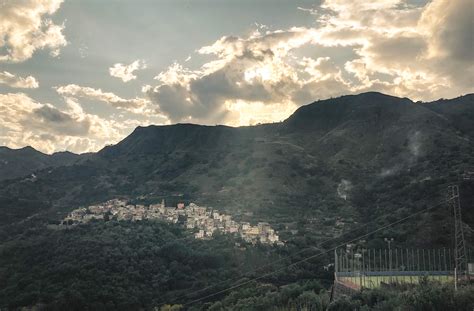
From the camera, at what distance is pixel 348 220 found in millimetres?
90250

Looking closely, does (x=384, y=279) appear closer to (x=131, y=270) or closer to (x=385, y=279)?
(x=385, y=279)

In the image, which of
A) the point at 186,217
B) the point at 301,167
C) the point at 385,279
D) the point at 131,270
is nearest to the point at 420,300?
the point at 385,279

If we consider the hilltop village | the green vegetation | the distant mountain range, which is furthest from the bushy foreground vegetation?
the distant mountain range

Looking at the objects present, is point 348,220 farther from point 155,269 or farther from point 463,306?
point 463,306

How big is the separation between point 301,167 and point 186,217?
1379 inches

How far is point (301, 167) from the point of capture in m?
121

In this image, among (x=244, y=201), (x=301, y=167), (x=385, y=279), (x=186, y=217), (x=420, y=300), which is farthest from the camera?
(x=301, y=167)

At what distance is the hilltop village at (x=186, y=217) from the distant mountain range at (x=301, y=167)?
6.67 meters

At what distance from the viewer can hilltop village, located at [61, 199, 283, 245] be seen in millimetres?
83812

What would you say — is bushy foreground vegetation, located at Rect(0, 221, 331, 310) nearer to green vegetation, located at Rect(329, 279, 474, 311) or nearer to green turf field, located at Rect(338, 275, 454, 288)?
green turf field, located at Rect(338, 275, 454, 288)

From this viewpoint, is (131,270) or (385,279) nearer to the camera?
(385,279)

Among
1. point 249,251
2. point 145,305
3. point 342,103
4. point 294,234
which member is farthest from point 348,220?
point 342,103

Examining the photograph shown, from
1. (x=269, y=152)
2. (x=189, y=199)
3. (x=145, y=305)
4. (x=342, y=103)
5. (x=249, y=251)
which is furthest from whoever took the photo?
(x=342, y=103)

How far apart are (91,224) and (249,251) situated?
35.4 metres
